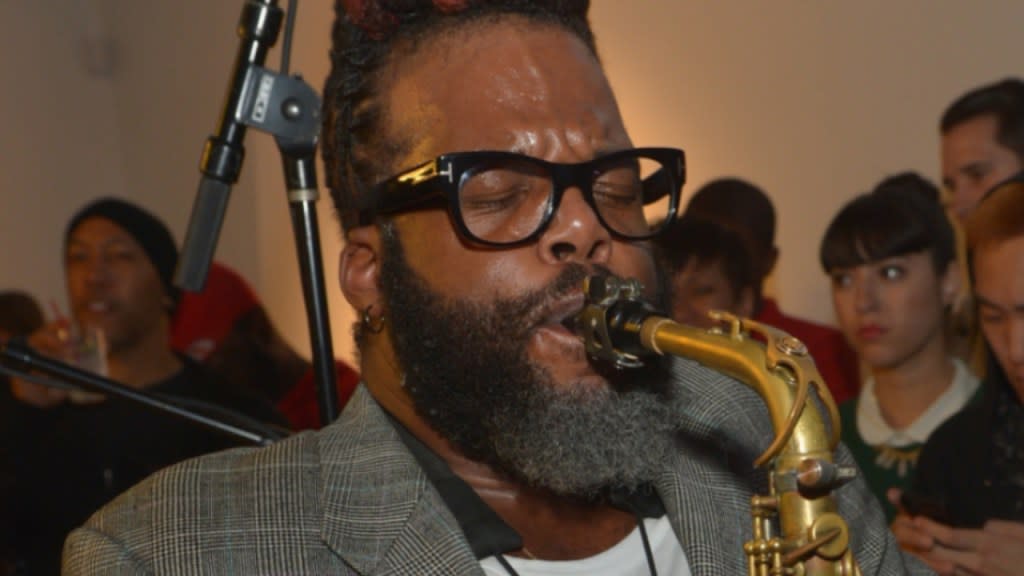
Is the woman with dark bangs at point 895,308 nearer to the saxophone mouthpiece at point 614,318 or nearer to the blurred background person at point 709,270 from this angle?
the blurred background person at point 709,270

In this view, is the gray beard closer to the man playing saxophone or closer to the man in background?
the man playing saxophone

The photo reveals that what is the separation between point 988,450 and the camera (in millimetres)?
2615

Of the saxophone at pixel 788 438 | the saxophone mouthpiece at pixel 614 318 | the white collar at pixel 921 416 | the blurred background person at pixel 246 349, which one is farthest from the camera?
the blurred background person at pixel 246 349

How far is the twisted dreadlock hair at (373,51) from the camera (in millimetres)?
1726

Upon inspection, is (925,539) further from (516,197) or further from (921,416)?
(516,197)

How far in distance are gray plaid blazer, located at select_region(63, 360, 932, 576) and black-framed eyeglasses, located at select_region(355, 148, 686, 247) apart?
1.05ft

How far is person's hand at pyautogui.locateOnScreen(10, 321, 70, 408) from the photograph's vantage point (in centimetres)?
354

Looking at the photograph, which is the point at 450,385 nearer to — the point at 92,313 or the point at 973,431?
the point at 973,431

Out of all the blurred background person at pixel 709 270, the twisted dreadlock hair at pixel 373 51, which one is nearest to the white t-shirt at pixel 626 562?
the twisted dreadlock hair at pixel 373 51

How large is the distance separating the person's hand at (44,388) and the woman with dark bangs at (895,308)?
212cm

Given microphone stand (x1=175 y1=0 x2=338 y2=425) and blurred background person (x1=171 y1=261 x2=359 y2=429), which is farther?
blurred background person (x1=171 y1=261 x2=359 y2=429)

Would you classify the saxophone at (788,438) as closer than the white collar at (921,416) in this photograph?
Yes

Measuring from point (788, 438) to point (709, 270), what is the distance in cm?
228

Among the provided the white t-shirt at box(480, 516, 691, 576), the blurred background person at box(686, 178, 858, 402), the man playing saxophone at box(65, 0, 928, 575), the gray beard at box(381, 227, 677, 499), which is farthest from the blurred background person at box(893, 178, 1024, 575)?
the blurred background person at box(686, 178, 858, 402)
